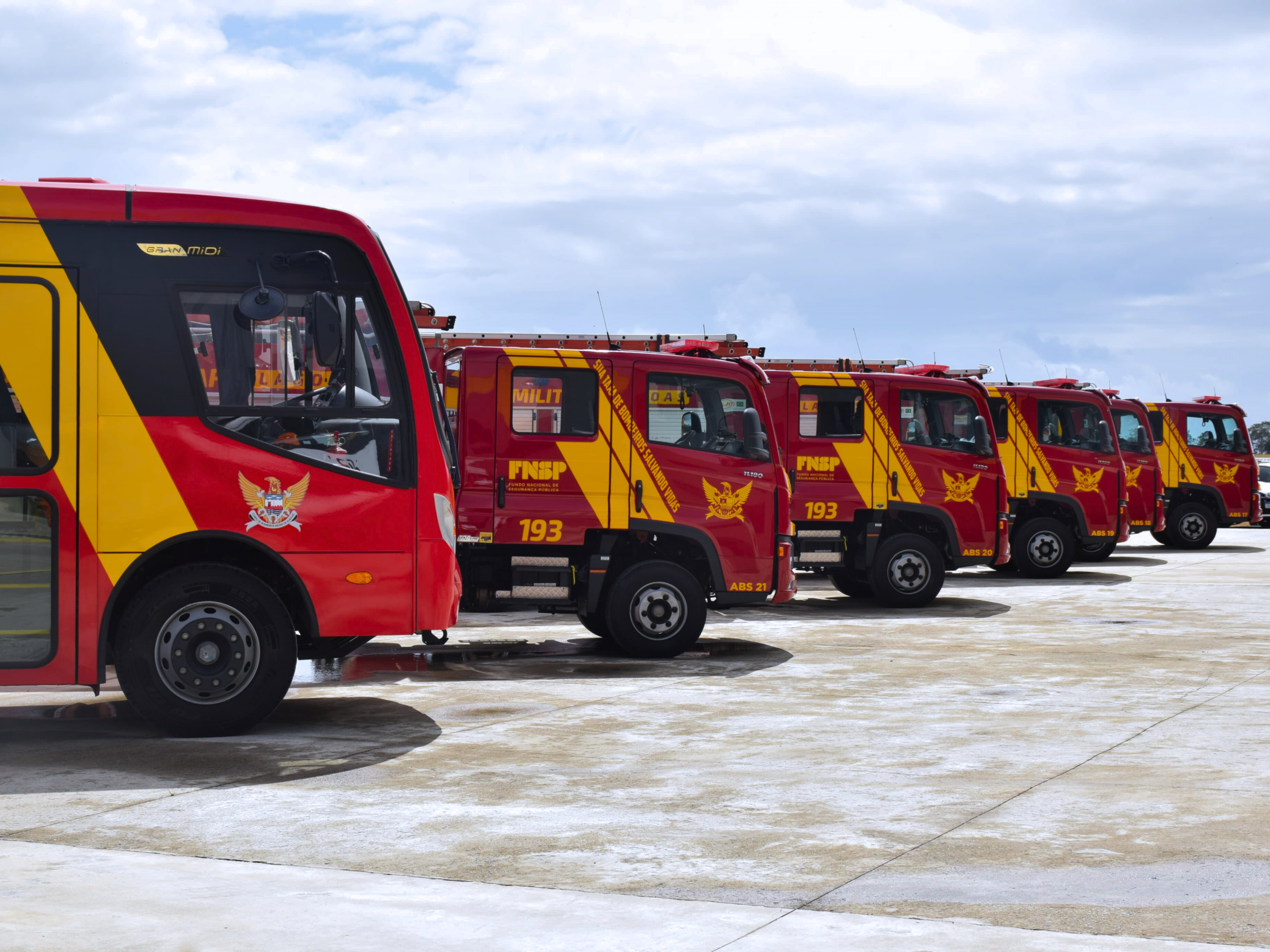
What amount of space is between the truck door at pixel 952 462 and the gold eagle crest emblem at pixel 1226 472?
11.2 metres

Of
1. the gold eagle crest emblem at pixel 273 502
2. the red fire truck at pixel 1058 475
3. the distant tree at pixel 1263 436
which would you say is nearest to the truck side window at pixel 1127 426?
the red fire truck at pixel 1058 475

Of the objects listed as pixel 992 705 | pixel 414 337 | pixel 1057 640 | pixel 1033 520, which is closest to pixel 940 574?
pixel 1057 640

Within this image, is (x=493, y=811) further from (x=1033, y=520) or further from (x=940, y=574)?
(x=1033, y=520)

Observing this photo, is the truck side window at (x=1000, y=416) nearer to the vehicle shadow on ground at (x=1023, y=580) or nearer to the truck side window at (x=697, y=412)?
the vehicle shadow on ground at (x=1023, y=580)

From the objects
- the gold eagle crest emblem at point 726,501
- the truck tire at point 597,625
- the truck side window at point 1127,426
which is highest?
the truck side window at point 1127,426

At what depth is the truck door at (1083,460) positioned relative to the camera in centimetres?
2034

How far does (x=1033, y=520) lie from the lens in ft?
67.6

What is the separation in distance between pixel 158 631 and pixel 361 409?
1.67m

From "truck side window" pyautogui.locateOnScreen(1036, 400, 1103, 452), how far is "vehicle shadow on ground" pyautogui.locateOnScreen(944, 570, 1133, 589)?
1880 millimetres

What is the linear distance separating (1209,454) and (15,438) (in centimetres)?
2272

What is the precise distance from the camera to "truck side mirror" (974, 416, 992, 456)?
650 inches

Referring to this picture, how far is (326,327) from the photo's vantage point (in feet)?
26.1

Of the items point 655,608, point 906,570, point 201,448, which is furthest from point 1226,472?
point 201,448

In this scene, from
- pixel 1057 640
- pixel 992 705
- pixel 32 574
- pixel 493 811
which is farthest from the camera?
pixel 1057 640
